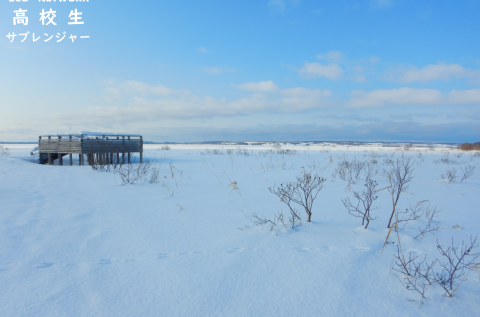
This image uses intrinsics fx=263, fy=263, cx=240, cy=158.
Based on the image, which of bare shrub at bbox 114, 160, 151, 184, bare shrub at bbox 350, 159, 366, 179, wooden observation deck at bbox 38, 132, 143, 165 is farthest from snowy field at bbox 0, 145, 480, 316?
wooden observation deck at bbox 38, 132, 143, 165

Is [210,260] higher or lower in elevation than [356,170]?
lower

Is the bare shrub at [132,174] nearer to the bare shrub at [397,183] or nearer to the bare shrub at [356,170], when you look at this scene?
the bare shrub at [397,183]

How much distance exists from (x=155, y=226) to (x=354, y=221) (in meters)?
2.97

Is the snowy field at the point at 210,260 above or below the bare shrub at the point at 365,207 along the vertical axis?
below

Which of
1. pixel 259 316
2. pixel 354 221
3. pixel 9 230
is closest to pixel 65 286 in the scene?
pixel 259 316

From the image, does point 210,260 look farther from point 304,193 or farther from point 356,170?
point 356,170

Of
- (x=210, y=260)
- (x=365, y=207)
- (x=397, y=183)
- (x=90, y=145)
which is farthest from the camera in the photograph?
(x=90, y=145)

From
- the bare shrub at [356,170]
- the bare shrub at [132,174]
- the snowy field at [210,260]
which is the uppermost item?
the bare shrub at [356,170]

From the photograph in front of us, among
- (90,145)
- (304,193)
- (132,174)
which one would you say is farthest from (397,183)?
(90,145)

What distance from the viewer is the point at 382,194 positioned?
243 inches

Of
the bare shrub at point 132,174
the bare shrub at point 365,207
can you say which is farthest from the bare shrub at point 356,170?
the bare shrub at point 132,174

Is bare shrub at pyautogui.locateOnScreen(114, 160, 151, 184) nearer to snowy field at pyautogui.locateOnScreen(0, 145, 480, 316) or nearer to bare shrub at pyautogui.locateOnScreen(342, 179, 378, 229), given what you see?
snowy field at pyautogui.locateOnScreen(0, 145, 480, 316)

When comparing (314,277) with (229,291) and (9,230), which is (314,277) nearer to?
(229,291)

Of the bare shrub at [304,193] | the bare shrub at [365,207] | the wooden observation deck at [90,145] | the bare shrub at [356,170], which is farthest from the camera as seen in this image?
the wooden observation deck at [90,145]
